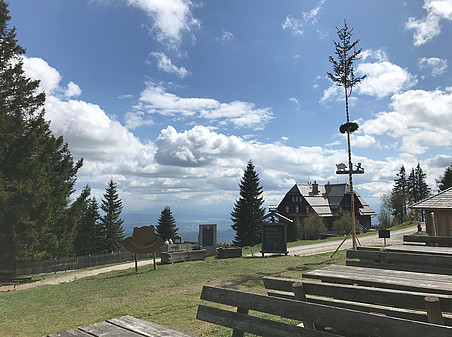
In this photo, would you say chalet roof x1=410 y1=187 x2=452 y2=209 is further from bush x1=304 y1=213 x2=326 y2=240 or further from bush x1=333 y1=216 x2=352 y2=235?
bush x1=304 y1=213 x2=326 y2=240

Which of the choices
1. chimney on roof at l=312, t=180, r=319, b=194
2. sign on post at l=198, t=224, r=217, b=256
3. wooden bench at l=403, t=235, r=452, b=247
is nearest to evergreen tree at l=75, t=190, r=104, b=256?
sign on post at l=198, t=224, r=217, b=256

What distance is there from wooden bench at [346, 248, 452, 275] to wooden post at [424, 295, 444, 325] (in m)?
3.60

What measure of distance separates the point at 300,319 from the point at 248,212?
46.1 m

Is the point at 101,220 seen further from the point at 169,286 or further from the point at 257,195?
the point at 169,286

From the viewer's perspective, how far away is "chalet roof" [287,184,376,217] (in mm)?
58750

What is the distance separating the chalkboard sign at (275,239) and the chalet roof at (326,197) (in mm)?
37680

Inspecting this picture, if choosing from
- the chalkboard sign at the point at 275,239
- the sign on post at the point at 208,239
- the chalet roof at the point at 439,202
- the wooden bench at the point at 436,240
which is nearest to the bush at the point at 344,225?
the chalet roof at the point at 439,202

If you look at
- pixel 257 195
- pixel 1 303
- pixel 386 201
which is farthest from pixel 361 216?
pixel 1 303

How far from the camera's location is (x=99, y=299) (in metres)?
10.3

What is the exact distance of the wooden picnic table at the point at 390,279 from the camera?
3959mm

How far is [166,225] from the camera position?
53.6 metres

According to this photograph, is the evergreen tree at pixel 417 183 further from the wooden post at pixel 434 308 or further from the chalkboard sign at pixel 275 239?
the wooden post at pixel 434 308

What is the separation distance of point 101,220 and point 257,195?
24.1 metres

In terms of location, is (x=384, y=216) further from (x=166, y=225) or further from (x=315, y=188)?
(x=166, y=225)
